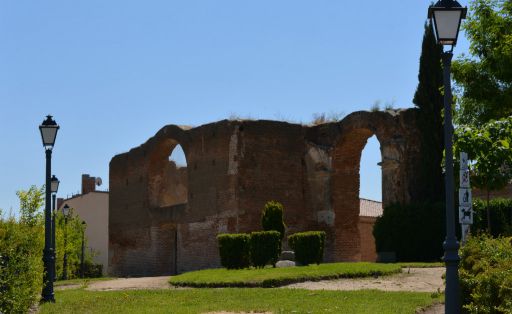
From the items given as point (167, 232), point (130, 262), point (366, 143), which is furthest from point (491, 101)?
point (130, 262)

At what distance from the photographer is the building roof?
42.3 metres

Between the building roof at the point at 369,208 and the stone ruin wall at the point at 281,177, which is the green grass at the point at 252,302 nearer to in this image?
the stone ruin wall at the point at 281,177

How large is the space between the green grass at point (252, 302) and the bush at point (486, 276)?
2233 mm

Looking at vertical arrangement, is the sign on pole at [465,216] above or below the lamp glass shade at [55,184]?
below

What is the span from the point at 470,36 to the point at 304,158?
409 inches

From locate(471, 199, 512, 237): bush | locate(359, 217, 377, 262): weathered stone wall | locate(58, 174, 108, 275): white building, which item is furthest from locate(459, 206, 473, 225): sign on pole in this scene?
locate(58, 174, 108, 275): white building

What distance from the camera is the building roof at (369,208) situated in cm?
4233

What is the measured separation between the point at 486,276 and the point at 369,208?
36.4 metres

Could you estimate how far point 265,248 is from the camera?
23.8 m

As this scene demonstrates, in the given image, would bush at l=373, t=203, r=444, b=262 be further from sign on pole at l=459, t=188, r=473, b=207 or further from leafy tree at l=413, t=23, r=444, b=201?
sign on pole at l=459, t=188, r=473, b=207

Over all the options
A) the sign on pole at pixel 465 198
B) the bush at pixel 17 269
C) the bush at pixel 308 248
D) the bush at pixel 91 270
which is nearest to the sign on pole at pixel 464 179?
the sign on pole at pixel 465 198

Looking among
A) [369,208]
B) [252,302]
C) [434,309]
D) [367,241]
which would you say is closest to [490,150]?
[434,309]

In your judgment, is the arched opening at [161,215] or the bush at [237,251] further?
the arched opening at [161,215]

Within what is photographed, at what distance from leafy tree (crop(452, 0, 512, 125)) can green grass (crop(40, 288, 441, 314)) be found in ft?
25.8
